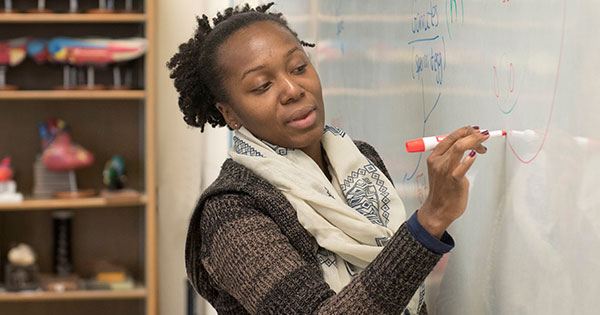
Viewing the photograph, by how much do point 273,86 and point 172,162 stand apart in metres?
2.51

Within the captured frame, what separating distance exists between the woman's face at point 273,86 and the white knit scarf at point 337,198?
3cm

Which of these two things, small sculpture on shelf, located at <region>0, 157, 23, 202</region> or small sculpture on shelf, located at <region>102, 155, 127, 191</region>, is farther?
small sculpture on shelf, located at <region>102, 155, 127, 191</region>

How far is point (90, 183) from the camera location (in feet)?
11.0

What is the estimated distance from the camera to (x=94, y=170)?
11.0ft

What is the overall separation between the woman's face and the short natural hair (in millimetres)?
26

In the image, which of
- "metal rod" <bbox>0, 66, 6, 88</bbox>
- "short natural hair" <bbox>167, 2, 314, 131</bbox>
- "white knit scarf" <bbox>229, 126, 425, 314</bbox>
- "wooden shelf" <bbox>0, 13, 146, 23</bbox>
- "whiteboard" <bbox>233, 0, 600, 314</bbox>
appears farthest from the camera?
"metal rod" <bbox>0, 66, 6, 88</bbox>

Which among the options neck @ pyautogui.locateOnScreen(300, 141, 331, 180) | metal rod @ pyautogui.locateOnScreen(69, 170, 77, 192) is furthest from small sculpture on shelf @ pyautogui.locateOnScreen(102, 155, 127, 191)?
neck @ pyautogui.locateOnScreen(300, 141, 331, 180)

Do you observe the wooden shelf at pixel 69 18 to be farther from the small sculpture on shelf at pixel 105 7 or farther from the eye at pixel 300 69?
the eye at pixel 300 69

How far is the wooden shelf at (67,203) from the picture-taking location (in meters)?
3.05

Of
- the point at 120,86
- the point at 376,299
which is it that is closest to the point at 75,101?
the point at 120,86

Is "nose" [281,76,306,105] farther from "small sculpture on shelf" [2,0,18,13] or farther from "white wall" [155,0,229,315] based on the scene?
"small sculpture on shelf" [2,0,18,13]

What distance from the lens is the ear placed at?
104cm

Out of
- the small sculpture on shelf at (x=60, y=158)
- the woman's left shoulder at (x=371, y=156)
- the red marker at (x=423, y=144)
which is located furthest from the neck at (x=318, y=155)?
the small sculpture on shelf at (x=60, y=158)

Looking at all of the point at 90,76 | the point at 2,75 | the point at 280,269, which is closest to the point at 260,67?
the point at 280,269
